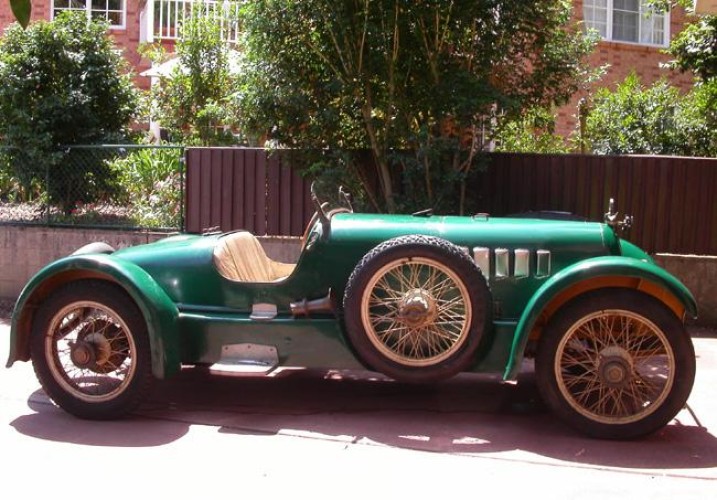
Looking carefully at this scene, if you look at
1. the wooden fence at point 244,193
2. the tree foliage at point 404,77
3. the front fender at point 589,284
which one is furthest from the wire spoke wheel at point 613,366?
the wooden fence at point 244,193

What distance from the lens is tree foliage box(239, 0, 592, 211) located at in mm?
9125

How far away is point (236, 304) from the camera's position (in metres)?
6.24

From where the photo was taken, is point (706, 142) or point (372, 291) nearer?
point (372, 291)

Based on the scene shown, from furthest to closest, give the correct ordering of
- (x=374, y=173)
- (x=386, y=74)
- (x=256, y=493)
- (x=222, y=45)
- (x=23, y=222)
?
(x=222, y=45) → (x=23, y=222) → (x=374, y=173) → (x=386, y=74) → (x=256, y=493)

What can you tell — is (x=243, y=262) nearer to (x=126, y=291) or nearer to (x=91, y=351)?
(x=126, y=291)

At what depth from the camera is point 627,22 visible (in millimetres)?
18953

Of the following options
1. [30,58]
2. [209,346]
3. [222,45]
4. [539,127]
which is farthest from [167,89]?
[209,346]

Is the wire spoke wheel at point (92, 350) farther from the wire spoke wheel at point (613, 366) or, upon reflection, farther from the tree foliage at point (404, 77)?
the tree foliage at point (404, 77)

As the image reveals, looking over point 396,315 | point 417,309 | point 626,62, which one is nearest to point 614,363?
point 417,309

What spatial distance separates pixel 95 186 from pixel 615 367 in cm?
765

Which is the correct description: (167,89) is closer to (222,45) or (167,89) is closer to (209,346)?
(222,45)

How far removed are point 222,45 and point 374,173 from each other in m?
5.21

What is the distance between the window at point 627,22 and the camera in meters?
18.5

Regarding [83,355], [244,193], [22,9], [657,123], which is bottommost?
[83,355]
